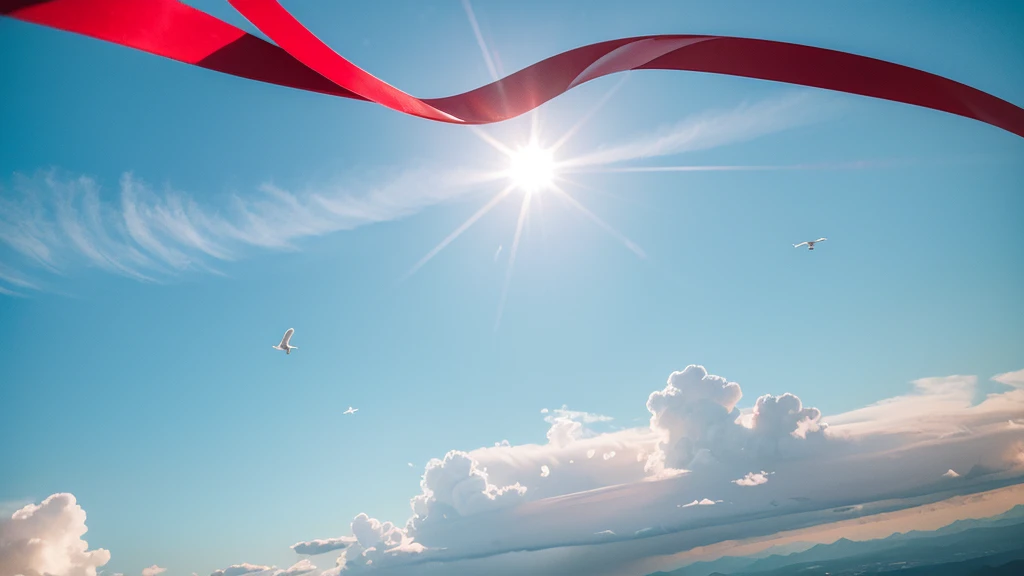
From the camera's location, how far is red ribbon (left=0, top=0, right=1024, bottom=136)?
5.09 m

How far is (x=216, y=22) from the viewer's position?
19.2 feet

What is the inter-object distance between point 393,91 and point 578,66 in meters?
3.12

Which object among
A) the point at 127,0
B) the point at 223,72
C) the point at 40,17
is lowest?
the point at 40,17

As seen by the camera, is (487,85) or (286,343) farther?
(286,343)

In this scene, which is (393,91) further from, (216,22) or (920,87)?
(920,87)

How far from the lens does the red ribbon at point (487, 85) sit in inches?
200

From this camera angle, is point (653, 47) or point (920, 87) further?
point (920, 87)

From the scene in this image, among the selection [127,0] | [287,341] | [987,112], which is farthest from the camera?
[287,341]

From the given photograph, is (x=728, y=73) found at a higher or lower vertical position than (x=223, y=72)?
higher

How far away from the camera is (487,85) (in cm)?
704

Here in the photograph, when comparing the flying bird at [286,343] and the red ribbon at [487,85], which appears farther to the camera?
the flying bird at [286,343]

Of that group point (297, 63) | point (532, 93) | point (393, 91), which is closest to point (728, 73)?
point (532, 93)

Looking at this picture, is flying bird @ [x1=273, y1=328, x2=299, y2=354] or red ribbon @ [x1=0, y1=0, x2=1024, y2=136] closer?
red ribbon @ [x1=0, y1=0, x2=1024, y2=136]

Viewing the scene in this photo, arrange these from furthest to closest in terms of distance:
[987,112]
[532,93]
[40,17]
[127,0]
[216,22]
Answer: [987,112], [532,93], [216,22], [127,0], [40,17]
